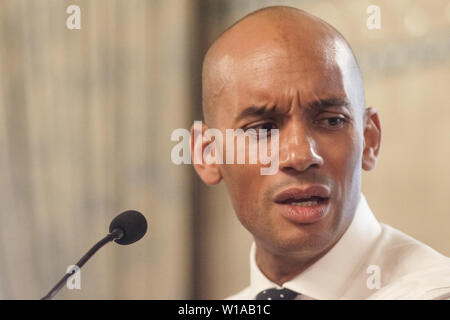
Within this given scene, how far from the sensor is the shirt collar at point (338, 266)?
4.50 feet

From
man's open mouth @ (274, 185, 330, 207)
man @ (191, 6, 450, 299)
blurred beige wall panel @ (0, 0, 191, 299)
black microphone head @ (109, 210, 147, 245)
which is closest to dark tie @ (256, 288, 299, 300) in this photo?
man @ (191, 6, 450, 299)

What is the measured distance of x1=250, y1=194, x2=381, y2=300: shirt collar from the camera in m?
1.37

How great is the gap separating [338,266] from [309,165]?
12.1 inches

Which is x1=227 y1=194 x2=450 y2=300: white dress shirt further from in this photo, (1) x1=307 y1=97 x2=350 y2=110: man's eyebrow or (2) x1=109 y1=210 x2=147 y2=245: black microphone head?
(2) x1=109 y1=210 x2=147 y2=245: black microphone head

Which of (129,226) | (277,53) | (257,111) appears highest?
(277,53)

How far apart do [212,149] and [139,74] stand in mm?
1791

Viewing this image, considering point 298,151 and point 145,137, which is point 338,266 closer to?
point 298,151

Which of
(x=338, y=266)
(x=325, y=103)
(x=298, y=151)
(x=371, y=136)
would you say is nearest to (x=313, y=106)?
(x=325, y=103)

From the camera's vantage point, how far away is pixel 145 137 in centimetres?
326

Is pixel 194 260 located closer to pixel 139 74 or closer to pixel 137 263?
pixel 137 263


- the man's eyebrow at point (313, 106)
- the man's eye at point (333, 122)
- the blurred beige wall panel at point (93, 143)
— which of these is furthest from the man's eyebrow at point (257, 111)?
the blurred beige wall panel at point (93, 143)

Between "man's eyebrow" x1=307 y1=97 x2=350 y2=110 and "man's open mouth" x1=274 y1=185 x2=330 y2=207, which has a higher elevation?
"man's eyebrow" x1=307 y1=97 x2=350 y2=110

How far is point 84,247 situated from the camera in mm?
2898

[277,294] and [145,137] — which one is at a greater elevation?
[145,137]
